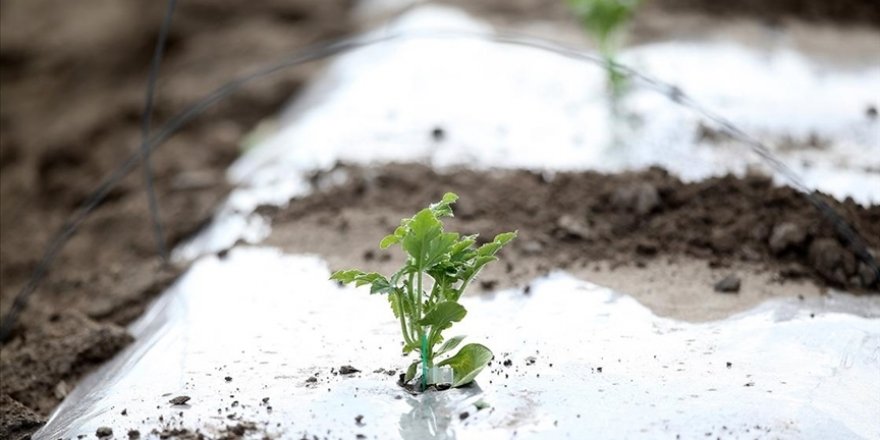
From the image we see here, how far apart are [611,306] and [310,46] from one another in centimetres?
411

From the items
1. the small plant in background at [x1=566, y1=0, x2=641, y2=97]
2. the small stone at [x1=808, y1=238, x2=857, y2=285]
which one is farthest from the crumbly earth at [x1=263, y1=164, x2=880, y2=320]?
the small plant in background at [x1=566, y1=0, x2=641, y2=97]

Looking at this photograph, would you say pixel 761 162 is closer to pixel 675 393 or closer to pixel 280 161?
pixel 675 393

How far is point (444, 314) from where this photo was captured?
9.16 ft

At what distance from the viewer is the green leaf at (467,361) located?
2885 millimetres

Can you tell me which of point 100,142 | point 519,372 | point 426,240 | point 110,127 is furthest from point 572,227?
point 110,127

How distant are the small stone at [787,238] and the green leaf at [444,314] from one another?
1439mm

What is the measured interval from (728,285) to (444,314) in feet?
3.80

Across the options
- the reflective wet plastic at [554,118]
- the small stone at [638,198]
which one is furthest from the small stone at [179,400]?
the small stone at [638,198]

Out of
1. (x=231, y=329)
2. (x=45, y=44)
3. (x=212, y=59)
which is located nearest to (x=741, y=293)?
(x=231, y=329)

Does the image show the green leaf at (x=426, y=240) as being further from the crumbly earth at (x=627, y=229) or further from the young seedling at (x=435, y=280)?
the crumbly earth at (x=627, y=229)

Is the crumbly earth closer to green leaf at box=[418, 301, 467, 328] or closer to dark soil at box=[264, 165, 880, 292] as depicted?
dark soil at box=[264, 165, 880, 292]

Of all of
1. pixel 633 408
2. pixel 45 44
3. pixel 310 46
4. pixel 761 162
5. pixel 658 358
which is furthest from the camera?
pixel 45 44

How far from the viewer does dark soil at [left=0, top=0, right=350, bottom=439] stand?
3916 millimetres

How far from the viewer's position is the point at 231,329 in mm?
3533
